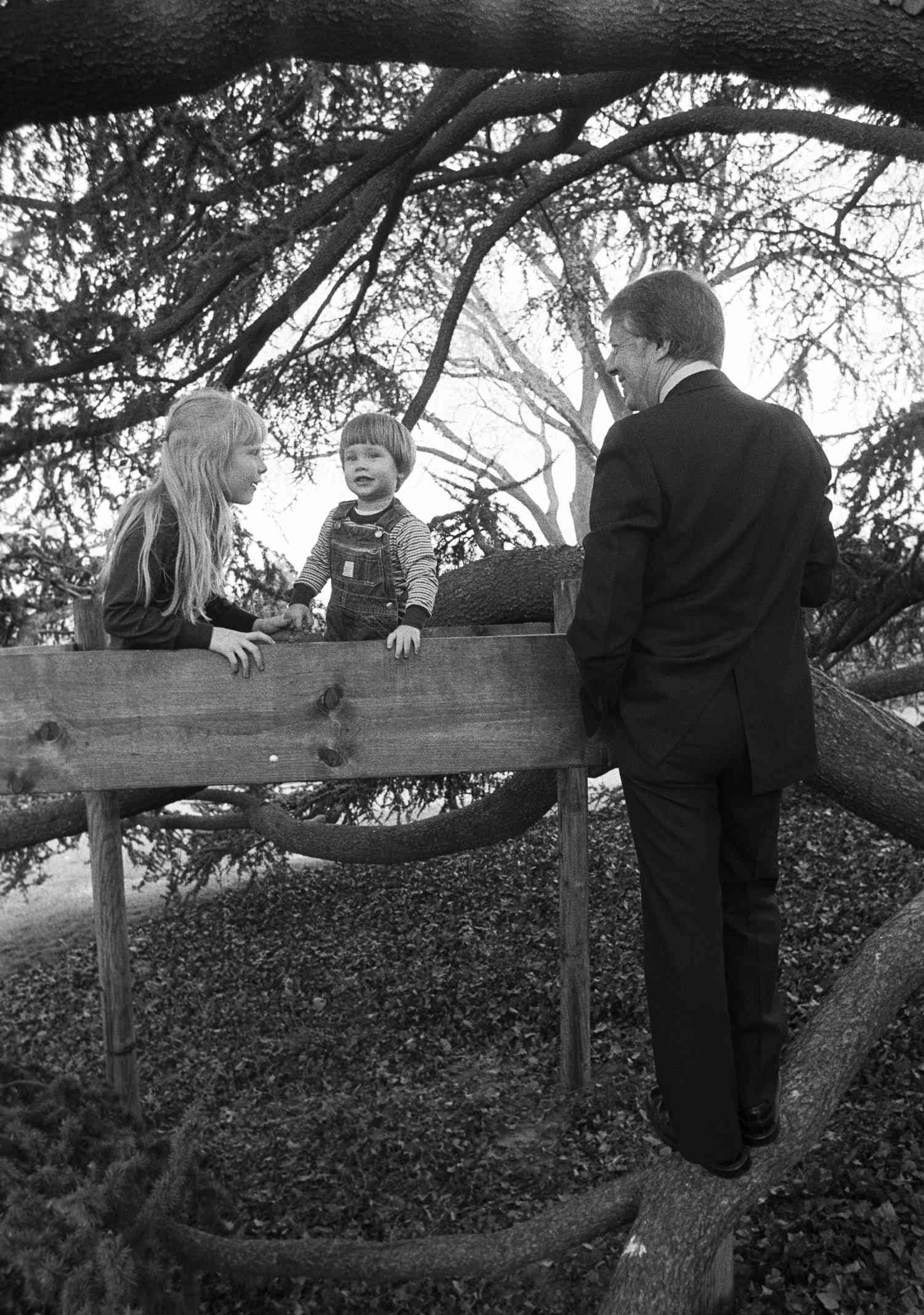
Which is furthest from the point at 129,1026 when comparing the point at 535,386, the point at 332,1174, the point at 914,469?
the point at 535,386

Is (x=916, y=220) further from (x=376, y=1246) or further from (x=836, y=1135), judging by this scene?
(x=376, y=1246)

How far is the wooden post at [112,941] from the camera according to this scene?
3.35m

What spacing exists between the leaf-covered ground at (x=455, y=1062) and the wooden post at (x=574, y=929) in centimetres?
18

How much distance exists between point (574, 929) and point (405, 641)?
168 centimetres

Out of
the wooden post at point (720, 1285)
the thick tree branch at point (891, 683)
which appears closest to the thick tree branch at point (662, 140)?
the thick tree branch at point (891, 683)

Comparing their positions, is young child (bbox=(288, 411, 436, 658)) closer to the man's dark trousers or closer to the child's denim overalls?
the child's denim overalls

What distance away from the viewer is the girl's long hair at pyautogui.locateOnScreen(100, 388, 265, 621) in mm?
2877

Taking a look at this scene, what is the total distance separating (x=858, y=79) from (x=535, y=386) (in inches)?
483

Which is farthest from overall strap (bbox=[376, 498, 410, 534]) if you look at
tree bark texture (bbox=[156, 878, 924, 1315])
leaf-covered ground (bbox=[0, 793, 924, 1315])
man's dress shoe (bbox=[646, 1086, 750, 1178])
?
leaf-covered ground (bbox=[0, 793, 924, 1315])

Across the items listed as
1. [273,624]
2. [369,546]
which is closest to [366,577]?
[369,546]

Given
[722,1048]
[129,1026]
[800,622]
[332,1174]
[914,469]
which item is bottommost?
[332,1174]

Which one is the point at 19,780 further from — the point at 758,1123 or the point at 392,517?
the point at 758,1123

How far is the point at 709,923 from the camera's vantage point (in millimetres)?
2357

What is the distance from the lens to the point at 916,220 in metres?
7.56
